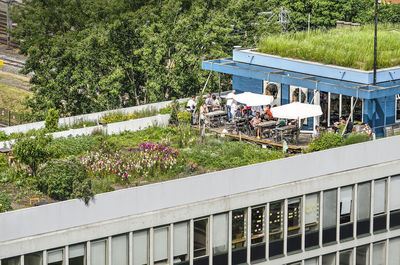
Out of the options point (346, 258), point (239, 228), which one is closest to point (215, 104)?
point (346, 258)

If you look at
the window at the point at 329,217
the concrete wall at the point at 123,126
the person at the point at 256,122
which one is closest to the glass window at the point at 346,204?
the window at the point at 329,217

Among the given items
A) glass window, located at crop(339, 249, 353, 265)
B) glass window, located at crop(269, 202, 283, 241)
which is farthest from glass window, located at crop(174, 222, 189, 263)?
glass window, located at crop(339, 249, 353, 265)

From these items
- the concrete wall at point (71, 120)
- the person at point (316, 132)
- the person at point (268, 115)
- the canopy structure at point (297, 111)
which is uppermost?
the canopy structure at point (297, 111)

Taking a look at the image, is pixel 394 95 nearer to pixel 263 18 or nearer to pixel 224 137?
pixel 224 137

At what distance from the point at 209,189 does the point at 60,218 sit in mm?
6107

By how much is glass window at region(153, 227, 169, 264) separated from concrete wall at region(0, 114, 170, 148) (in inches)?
420

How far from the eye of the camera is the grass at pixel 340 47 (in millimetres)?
48875

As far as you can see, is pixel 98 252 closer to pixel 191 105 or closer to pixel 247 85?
pixel 191 105

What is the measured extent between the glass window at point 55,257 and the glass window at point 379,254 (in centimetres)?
1468

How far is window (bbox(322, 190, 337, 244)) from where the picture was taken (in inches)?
1644

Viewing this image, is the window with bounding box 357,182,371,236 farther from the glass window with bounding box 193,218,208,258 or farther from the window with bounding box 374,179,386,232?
the glass window with bounding box 193,218,208,258

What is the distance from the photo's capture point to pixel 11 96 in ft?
298

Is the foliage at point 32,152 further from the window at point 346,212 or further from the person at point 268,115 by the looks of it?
the window at point 346,212

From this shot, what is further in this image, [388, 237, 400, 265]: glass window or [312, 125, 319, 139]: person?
[312, 125, 319, 139]: person
